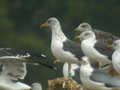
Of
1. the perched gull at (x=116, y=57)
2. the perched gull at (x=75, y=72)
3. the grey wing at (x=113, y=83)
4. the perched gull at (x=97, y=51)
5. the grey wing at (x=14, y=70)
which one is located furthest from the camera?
the perched gull at (x=75, y=72)

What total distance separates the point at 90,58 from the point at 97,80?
0.77 meters

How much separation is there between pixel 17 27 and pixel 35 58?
1719cm

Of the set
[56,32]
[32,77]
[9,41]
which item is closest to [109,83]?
[56,32]

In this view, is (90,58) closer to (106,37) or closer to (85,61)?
(85,61)

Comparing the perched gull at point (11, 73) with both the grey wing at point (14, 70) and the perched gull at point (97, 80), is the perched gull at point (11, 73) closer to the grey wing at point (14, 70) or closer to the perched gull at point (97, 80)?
the grey wing at point (14, 70)

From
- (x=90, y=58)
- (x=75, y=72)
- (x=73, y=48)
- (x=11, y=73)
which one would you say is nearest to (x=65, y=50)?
(x=73, y=48)

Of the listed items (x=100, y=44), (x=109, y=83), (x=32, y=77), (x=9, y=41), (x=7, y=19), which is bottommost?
(x=109, y=83)

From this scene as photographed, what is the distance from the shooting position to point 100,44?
8.80m

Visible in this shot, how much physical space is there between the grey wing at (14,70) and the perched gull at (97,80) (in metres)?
1.01

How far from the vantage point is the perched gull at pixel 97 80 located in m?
7.89

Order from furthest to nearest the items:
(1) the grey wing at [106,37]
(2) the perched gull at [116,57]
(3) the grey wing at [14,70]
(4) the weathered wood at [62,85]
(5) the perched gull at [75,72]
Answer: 1. (1) the grey wing at [106,37]
2. (5) the perched gull at [75,72]
3. (3) the grey wing at [14,70]
4. (4) the weathered wood at [62,85]
5. (2) the perched gull at [116,57]

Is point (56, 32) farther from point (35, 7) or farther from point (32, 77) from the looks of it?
point (35, 7)

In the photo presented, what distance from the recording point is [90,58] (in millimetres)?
8727

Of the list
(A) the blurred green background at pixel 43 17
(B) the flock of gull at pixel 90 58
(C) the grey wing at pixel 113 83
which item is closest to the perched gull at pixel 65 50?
(B) the flock of gull at pixel 90 58
